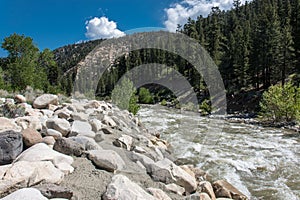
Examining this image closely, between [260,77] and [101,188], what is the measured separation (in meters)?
40.1

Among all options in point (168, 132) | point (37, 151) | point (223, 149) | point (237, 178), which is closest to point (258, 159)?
point (223, 149)

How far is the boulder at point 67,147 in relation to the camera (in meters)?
4.66

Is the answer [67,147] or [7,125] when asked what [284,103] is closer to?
[67,147]

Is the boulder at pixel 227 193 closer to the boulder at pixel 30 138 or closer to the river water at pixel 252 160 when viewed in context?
the river water at pixel 252 160

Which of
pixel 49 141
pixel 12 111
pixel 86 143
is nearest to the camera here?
pixel 49 141

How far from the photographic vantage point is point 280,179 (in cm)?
780

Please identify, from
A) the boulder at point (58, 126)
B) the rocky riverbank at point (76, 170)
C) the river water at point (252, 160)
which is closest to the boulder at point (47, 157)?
the rocky riverbank at point (76, 170)

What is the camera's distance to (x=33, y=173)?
3.39 metres

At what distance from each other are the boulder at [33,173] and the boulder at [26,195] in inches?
13.0

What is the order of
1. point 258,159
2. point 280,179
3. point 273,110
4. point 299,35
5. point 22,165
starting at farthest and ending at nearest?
point 299,35
point 273,110
point 258,159
point 280,179
point 22,165

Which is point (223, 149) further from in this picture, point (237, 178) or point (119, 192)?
point (119, 192)

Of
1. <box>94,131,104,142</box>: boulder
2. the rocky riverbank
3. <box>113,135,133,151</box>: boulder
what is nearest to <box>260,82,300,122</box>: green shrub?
the rocky riverbank

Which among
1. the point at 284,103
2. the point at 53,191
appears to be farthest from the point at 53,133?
the point at 284,103

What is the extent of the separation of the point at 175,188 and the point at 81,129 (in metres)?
2.87
